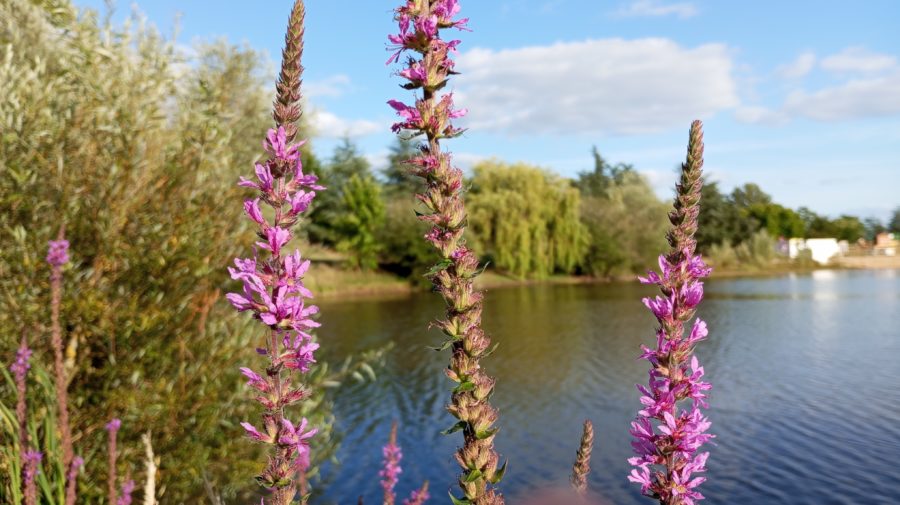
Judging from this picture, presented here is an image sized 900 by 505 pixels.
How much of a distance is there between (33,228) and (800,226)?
118953 mm

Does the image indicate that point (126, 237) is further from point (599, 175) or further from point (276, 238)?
point (599, 175)

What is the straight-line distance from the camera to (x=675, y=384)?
2418 mm

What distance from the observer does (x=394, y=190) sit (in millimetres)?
78438

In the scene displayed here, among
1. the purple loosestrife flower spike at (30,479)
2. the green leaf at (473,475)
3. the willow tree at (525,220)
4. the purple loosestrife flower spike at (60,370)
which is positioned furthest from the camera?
the willow tree at (525,220)

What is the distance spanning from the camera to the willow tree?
187 feet

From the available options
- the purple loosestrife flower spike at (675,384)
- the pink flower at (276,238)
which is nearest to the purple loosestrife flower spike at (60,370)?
the pink flower at (276,238)

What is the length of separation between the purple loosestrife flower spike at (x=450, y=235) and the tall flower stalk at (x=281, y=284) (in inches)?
16.2

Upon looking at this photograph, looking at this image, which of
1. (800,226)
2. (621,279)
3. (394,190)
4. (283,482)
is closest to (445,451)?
(283,482)

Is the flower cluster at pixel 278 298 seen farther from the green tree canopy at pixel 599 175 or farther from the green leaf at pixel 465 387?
the green tree canopy at pixel 599 175

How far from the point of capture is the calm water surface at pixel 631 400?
1509cm

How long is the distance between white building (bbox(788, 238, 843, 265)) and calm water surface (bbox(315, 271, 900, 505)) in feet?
146

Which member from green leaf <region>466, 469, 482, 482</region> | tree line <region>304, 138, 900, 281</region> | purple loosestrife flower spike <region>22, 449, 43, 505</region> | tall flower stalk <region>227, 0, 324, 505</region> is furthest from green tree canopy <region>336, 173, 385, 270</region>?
green leaf <region>466, 469, 482, 482</region>

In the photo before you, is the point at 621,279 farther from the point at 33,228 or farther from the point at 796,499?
the point at 33,228

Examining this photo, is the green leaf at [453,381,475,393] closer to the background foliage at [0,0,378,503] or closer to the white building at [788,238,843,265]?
the background foliage at [0,0,378,503]
